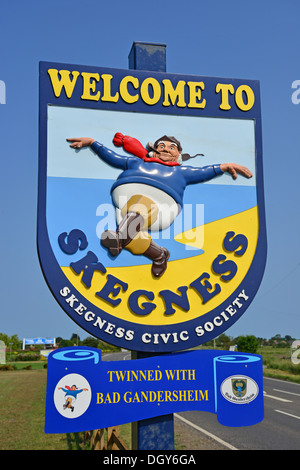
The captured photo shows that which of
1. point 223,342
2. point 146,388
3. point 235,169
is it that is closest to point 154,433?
point 146,388

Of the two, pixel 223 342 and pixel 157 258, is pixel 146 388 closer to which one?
pixel 157 258

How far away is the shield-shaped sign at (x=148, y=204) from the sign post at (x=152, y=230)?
2cm

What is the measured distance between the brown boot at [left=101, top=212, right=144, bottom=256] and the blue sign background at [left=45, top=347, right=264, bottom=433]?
1.40m

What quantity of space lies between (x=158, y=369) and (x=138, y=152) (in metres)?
2.97

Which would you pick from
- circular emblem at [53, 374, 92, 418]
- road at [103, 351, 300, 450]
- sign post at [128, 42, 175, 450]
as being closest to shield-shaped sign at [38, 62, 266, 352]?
circular emblem at [53, 374, 92, 418]

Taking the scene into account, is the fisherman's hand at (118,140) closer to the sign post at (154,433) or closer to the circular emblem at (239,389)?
the sign post at (154,433)

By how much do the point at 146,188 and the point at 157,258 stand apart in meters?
1.00

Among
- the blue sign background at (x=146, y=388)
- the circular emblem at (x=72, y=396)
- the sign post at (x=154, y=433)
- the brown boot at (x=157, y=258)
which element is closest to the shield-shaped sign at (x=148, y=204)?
the brown boot at (x=157, y=258)

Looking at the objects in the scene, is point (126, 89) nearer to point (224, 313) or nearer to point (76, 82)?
point (76, 82)

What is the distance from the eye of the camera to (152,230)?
746cm

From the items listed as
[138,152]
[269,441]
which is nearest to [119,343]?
[138,152]

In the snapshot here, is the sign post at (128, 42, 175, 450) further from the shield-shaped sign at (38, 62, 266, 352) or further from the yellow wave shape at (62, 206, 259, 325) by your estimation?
the shield-shaped sign at (38, 62, 266, 352)

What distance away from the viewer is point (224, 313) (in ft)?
24.5

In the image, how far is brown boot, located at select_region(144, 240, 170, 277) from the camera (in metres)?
7.30
